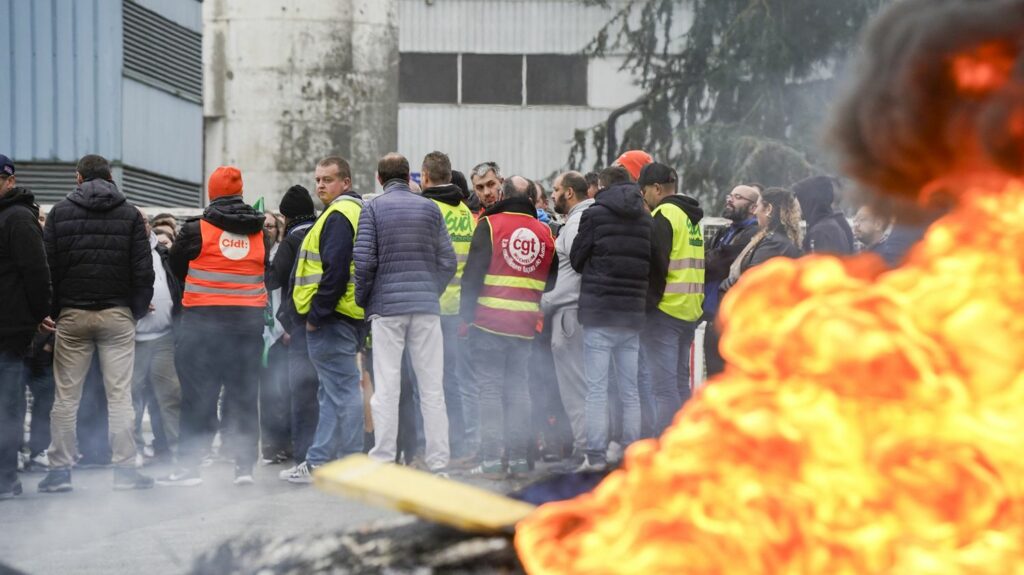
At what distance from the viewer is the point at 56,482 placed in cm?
926

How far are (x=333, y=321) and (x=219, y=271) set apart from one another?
0.83 m

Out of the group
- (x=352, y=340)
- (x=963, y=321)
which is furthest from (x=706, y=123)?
(x=963, y=321)

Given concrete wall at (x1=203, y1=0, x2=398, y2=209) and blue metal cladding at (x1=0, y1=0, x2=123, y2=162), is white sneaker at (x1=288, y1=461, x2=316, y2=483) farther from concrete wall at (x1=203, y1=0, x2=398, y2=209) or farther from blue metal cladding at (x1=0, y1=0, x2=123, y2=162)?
concrete wall at (x1=203, y1=0, x2=398, y2=209)

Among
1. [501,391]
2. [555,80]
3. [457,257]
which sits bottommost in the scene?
[501,391]

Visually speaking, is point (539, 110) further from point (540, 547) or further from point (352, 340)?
Result: point (540, 547)

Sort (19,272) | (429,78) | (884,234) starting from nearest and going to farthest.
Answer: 1. (884,234)
2. (19,272)
3. (429,78)

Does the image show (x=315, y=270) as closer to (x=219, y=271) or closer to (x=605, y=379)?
(x=219, y=271)

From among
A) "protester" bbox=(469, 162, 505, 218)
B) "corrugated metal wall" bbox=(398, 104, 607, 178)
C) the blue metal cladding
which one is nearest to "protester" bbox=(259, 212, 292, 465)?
"protester" bbox=(469, 162, 505, 218)

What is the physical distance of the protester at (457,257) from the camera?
32.8 ft

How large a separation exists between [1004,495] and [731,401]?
65 cm

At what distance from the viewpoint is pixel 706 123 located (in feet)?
81.4

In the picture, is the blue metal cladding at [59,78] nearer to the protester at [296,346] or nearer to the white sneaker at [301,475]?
the protester at [296,346]

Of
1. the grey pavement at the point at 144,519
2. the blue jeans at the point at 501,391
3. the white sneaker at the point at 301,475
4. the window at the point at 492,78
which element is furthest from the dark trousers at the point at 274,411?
the window at the point at 492,78

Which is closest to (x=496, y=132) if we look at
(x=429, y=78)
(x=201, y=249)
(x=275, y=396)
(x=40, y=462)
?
(x=429, y=78)
